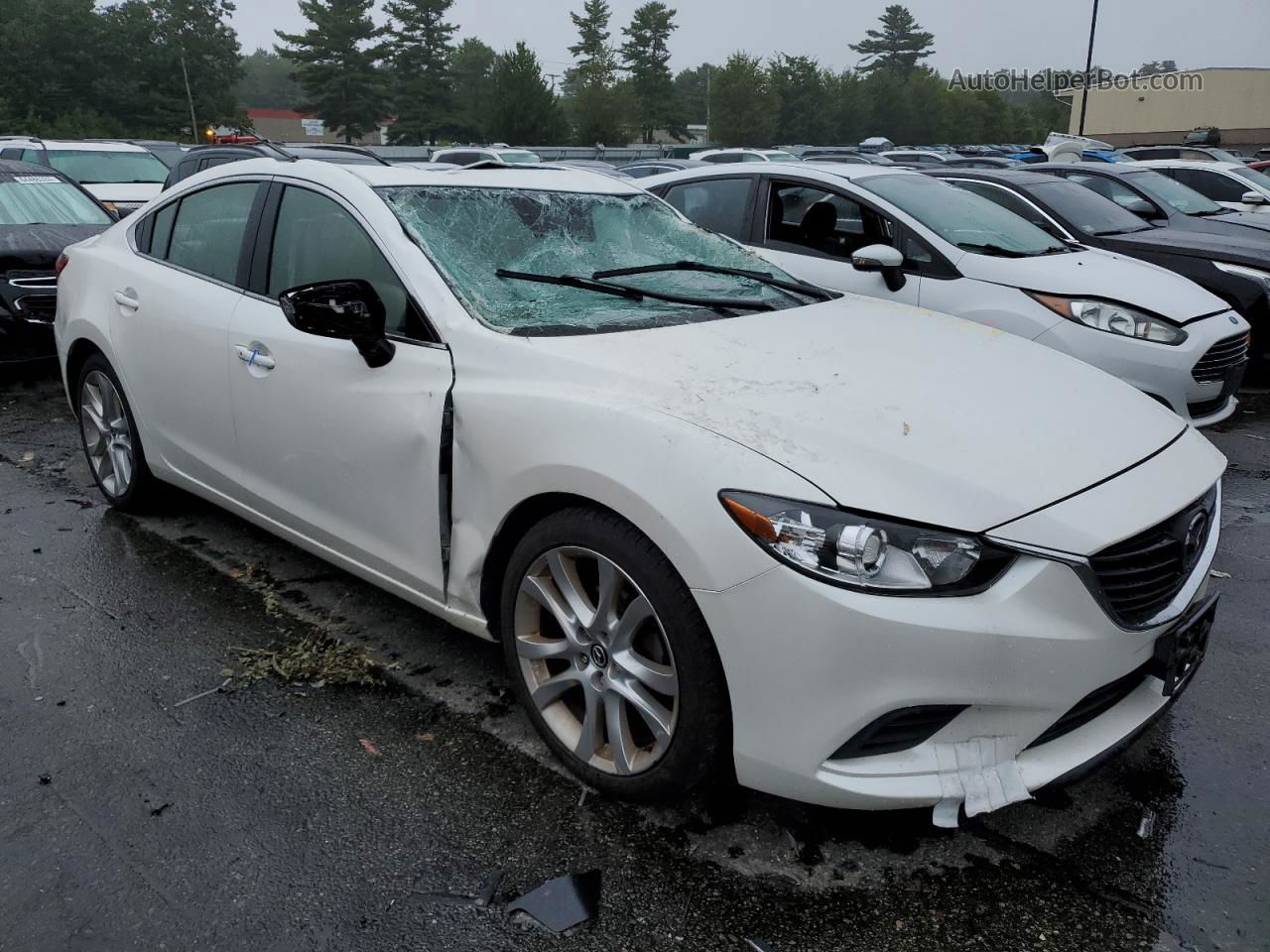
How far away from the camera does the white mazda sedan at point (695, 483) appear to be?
7.09ft

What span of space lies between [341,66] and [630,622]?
255 ft

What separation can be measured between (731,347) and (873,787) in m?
1.25

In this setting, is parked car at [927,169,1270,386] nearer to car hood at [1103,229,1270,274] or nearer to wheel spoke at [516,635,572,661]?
car hood at [1103,229,1270,274]

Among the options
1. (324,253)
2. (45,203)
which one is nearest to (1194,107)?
(45,203)

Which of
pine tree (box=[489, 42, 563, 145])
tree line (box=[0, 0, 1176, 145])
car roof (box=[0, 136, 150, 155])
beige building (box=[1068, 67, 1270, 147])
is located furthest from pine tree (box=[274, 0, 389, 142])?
car roof (box=[0, 136, 150, 155])

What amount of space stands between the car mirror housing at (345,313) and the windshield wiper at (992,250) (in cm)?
411

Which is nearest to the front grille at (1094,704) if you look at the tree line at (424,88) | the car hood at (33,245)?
the car hood at (33,245)

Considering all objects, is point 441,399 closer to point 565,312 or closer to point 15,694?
point 565,312

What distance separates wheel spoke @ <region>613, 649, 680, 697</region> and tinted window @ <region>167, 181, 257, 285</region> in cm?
223

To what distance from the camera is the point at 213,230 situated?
3.95m

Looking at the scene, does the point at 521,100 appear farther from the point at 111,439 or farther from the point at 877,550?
the point at 877,550

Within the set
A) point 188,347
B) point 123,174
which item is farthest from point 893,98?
point 188,347

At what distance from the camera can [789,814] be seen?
2631 mm

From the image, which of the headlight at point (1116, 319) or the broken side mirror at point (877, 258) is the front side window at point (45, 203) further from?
the headlight at point (1116, 319)
